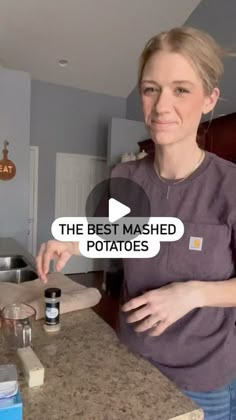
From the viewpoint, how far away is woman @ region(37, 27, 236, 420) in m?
0.63

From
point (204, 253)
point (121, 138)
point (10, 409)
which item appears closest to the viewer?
point (10, 409)

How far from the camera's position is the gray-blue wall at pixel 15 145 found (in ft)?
10.9

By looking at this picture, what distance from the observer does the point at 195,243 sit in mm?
667

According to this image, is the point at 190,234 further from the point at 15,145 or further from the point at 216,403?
the point at 15,145

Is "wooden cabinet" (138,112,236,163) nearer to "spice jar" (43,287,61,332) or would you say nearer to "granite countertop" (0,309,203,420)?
"spice jar" (43,287,61,332)

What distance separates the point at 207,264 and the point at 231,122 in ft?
8.79

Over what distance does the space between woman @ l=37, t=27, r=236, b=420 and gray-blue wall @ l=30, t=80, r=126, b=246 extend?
160 inches

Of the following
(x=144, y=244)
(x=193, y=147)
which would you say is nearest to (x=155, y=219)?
(x=144, y=244)

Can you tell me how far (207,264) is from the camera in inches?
25.9

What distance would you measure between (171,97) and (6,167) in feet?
9.67

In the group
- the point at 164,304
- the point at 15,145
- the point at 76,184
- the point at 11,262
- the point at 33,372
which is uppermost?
the point at 15,145

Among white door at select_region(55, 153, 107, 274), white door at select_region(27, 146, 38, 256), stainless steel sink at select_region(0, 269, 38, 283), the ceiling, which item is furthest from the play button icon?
white door at select_region(55, 153, 107, 274)

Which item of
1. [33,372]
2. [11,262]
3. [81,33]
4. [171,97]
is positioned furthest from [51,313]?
[81,33]

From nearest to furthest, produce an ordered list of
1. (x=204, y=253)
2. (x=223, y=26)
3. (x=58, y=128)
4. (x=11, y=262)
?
(x=204, y=253), (x=11, y=262), (x=223, y=26), (x=58, y=128)
